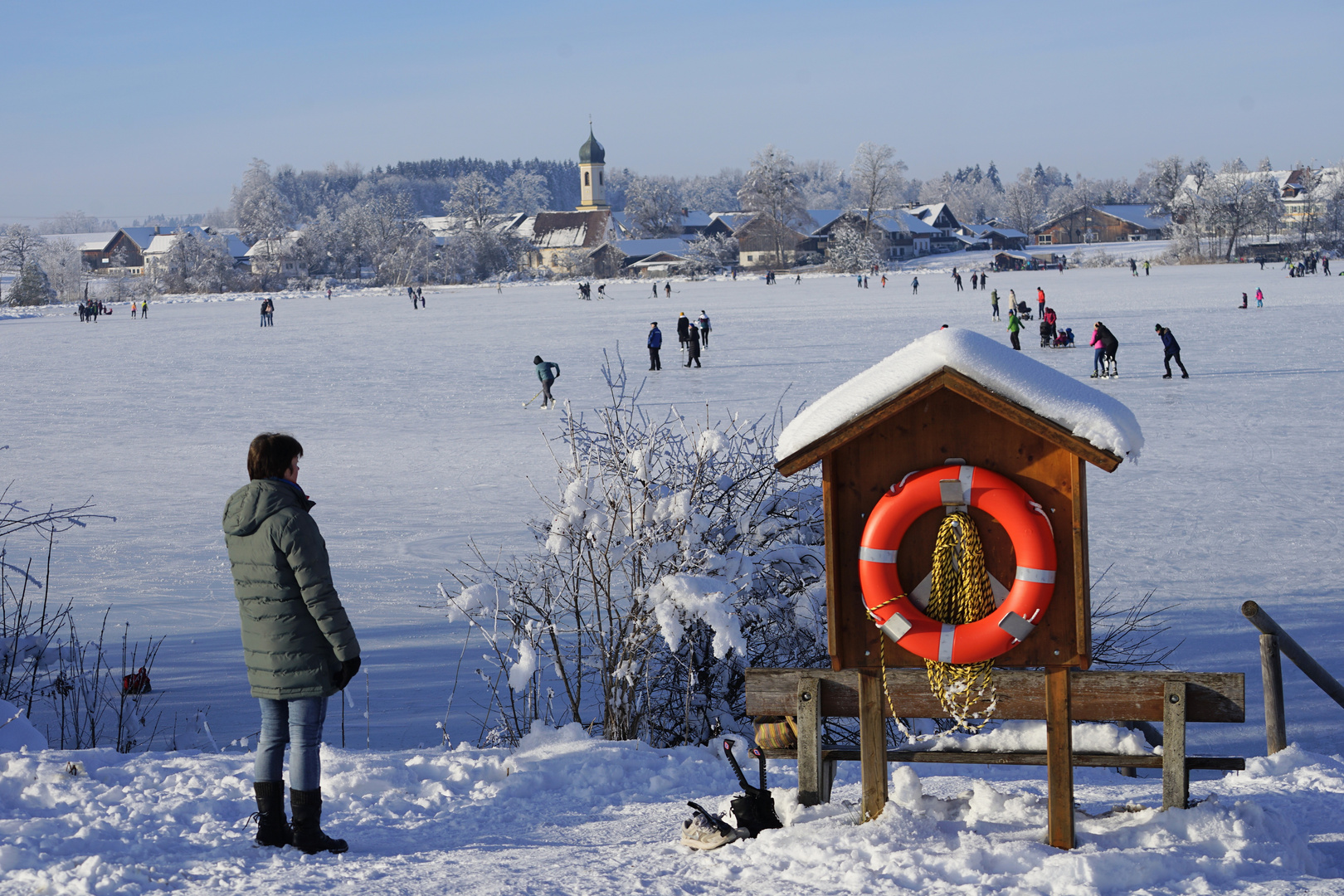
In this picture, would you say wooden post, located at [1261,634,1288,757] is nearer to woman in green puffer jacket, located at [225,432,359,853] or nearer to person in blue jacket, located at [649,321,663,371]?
woman in green puffer jacket, located at [225,432,359,853]

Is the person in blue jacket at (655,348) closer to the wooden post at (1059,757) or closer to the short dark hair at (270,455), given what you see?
the short dark hair at (270,455)

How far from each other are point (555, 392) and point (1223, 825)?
16241 mm

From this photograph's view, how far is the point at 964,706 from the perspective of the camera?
387 cm

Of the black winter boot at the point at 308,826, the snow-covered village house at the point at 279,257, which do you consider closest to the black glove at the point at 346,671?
the black winter boot at the point at 308,826

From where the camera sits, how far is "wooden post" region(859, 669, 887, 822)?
3916 mm

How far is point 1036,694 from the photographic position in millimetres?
3977

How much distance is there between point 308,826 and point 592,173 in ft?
446

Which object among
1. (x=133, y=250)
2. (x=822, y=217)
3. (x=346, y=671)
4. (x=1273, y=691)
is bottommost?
(x=1273, y=691)

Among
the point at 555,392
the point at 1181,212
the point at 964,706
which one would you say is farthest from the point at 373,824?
the point at 1181,212

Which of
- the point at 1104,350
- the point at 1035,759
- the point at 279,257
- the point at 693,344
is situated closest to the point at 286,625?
the point at 1035,759

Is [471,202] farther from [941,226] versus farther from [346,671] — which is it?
[346,671]

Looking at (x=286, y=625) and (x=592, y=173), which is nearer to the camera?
(x=286, y=625)

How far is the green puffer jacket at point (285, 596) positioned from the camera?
12.5 ft

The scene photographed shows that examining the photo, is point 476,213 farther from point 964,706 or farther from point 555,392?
point 964,706
